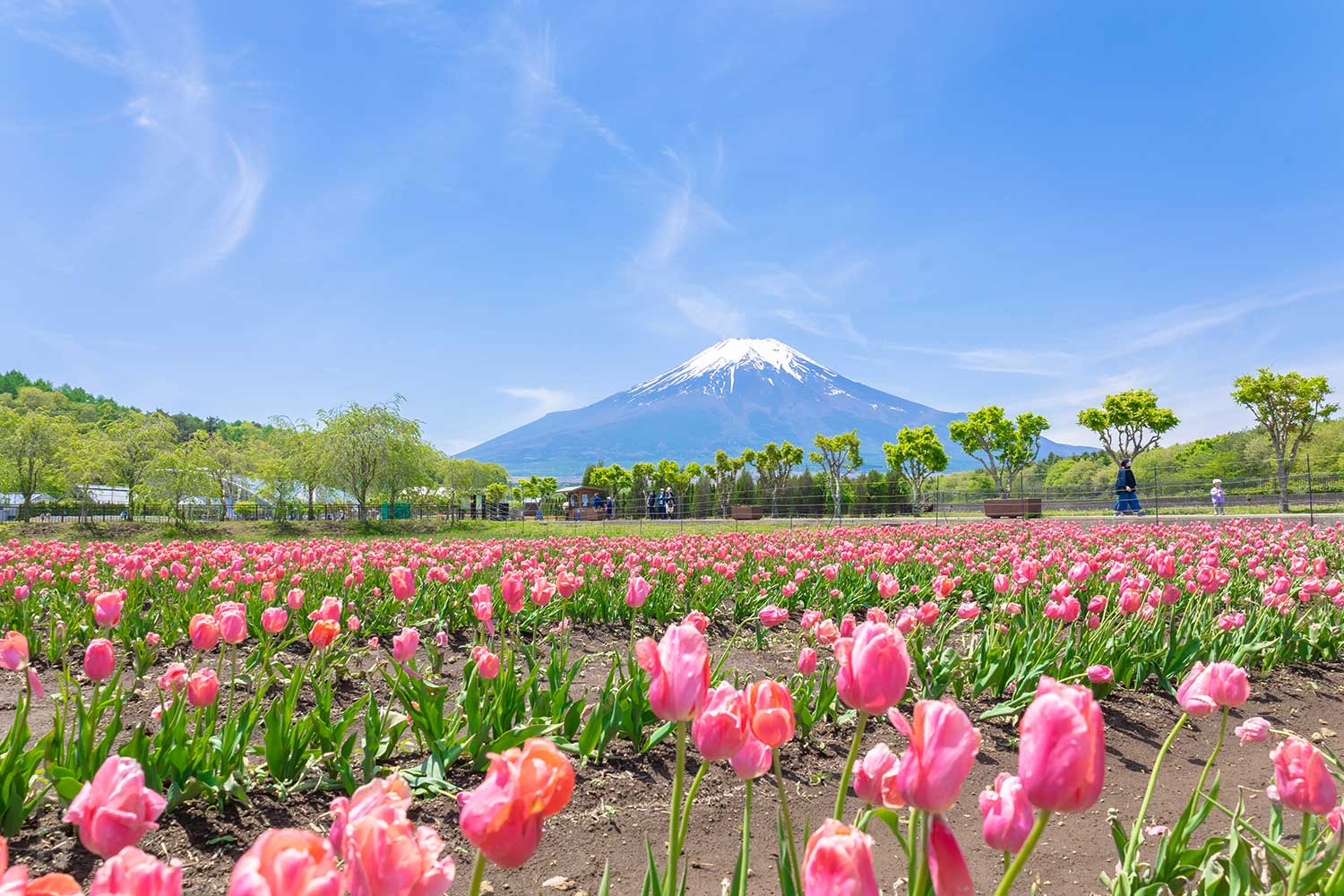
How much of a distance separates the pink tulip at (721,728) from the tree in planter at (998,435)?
52564 mm

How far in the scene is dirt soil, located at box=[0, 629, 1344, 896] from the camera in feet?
7.62

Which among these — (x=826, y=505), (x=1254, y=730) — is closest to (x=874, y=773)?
(x=1254, y=730)

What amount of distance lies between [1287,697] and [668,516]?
35.0m

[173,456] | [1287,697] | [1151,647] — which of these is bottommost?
[1287,697]

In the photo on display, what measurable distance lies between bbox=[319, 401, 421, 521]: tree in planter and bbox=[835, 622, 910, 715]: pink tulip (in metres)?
31.5

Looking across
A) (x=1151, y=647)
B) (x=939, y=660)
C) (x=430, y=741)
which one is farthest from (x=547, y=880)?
(x=1151, y=647)

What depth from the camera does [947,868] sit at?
0.92m

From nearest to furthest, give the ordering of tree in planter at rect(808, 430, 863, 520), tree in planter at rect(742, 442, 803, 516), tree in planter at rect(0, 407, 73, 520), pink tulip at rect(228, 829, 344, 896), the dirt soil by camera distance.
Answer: pink tulip at rect(228, 829, 344, 896) < the dirt soil < tree in planter at rect(0, 407, 73, 520) < tree in planter at rect(808, 430, 863, 520) < tree in planter at rect(742, 442, 803, 516)

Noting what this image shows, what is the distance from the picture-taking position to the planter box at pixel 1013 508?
83.5 feet

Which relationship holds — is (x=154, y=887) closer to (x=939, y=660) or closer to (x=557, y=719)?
(x=557, y=719)

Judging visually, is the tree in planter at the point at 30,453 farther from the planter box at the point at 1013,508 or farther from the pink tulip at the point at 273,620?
the planter box at the point at 1013,508

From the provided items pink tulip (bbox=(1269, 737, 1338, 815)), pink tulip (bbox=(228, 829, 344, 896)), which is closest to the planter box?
pink tulip (bbox=(1269, 737, 1338, 815))

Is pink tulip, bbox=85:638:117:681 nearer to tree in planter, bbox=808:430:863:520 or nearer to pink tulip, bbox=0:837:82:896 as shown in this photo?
pink tulip, bbox=0:837:82:896

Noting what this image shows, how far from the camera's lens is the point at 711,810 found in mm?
2854
